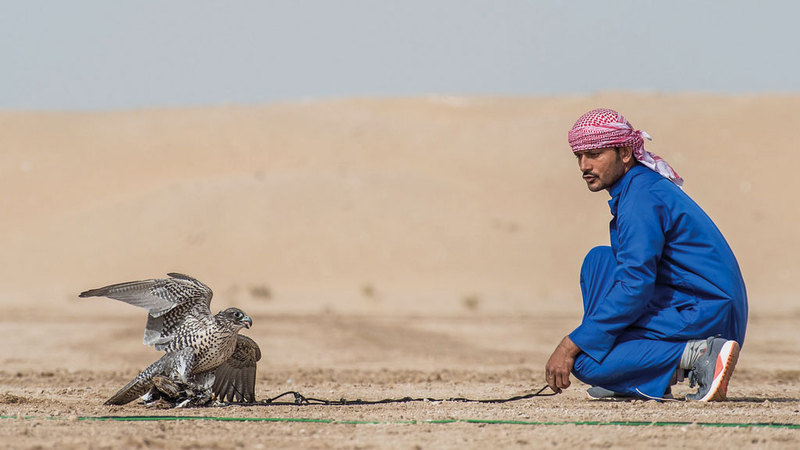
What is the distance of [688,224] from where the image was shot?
5.93 m

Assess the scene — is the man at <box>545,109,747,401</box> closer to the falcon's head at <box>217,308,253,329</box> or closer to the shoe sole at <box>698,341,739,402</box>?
the shoe sole at <box>698,341,739,402</box>

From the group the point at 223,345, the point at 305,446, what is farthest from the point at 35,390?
the point at 305,446

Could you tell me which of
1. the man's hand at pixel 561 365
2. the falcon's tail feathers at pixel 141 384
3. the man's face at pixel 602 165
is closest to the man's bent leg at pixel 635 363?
the man's hand at pixel 561 365

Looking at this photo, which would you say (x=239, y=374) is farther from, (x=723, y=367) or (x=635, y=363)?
(x=723, y=367)

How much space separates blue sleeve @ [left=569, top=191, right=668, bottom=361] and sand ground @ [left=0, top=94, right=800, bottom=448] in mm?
436

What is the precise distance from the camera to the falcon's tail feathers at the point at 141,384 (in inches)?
241

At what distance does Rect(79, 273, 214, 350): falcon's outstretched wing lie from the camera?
6172 mm

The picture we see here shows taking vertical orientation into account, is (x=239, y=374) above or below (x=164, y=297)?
below

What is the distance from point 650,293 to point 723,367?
575 millimetres

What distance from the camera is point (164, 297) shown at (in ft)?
20.3

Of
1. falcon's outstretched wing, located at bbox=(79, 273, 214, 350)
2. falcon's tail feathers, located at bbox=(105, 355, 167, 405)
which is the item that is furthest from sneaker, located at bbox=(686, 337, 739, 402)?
falcon's tail feathers, located at bbox=(105, 355, 167, 405)

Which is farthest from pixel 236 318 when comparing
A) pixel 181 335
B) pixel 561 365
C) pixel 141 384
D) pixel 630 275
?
pixel 630 275

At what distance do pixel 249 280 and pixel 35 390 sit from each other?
738 inches

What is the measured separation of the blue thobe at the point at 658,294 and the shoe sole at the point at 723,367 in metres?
0.22
